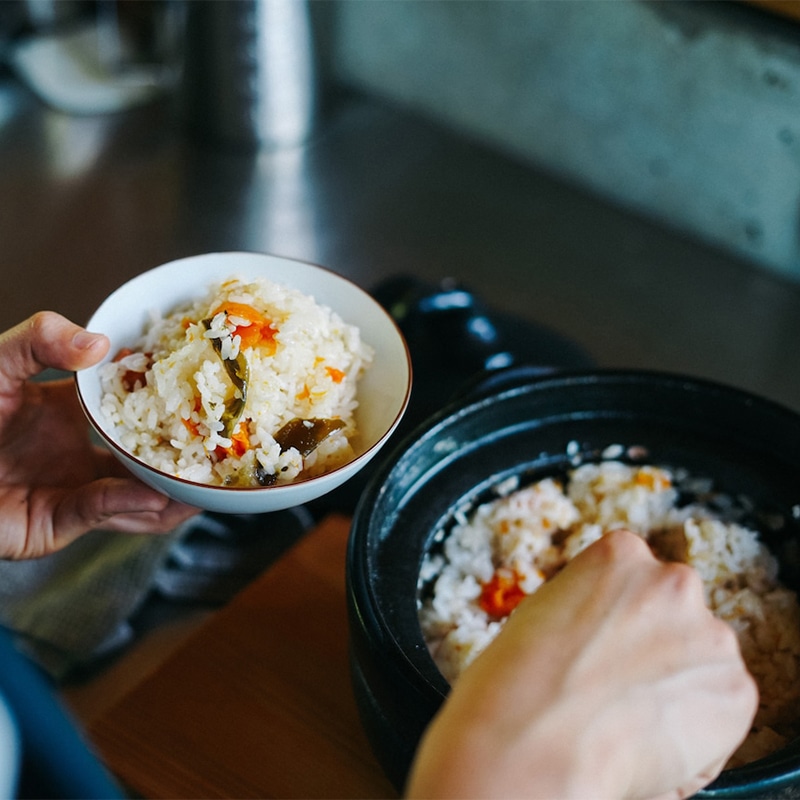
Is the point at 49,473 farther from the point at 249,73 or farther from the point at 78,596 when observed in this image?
the point at 249,73

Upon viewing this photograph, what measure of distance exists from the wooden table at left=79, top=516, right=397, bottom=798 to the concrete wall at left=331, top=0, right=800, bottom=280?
0.99m

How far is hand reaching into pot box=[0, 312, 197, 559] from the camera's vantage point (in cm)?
85

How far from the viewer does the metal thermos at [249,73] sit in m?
1.59

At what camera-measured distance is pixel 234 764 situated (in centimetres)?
89

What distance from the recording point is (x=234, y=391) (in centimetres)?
76

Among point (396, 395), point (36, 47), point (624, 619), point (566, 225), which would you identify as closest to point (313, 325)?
point (396, 395)

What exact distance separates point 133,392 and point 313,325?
6.4 inches

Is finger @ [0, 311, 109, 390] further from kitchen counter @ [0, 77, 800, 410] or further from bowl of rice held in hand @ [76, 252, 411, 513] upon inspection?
kitchen counter @ [0, 77, 800, 410]

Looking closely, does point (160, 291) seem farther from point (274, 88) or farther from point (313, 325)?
point (274, 88)

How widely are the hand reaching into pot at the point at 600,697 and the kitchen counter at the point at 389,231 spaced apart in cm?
87

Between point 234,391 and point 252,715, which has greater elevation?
point 234,391

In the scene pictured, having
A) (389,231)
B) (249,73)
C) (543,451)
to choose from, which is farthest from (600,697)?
(249,73)

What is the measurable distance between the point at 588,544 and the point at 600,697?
1.36 ft

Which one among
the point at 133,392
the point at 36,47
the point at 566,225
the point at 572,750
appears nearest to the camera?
the point at 572,750
